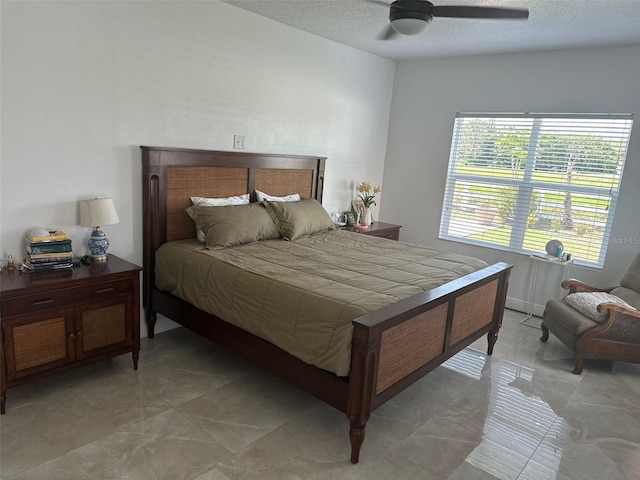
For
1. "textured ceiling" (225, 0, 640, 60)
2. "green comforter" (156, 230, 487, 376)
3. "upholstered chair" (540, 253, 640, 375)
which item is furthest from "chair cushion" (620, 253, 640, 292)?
"textured ceiling" (225, 0, 640, 60)

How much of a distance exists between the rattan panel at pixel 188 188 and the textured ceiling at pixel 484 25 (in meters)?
1.31

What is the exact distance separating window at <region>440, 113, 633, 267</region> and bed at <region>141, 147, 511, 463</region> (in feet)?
4.47

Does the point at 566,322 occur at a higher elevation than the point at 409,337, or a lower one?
lower

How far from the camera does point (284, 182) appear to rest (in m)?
4.14

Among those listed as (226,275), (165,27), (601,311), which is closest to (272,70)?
(165,27)

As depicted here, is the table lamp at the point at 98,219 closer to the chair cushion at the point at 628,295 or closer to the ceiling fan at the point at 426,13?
the ceiling fan at the point at 426,13

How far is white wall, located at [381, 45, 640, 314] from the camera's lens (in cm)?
383

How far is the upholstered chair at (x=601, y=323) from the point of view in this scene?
3.11 metres

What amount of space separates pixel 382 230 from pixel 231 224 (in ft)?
6.58

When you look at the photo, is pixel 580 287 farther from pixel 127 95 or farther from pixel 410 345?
pixel 127 95

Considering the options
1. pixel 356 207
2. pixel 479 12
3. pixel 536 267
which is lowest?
pixel 536 267

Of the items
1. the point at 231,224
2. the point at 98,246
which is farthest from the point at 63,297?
the point at 231,224

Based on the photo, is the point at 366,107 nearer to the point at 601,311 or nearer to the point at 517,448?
the point at 601,311

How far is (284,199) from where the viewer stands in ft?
13.1
